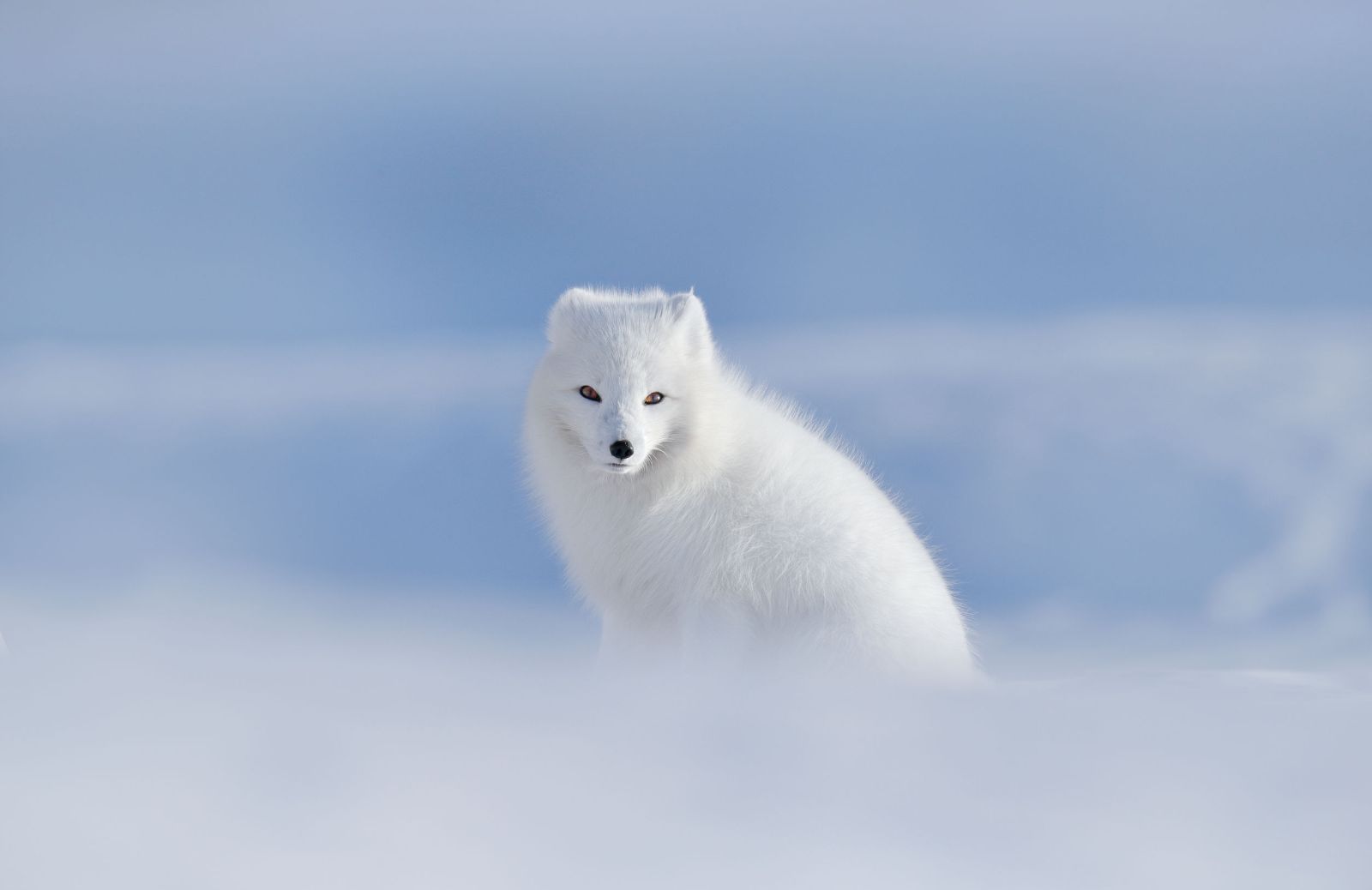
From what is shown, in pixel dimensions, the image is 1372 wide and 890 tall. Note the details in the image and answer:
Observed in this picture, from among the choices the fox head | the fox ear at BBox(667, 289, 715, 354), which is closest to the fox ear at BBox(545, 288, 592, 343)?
the fox head

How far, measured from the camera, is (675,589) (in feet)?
11.7

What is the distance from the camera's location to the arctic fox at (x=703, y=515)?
3.45 metres

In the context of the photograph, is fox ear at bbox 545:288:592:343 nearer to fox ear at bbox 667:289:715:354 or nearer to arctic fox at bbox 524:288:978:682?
arctic fox at bbox 524:288:978:682

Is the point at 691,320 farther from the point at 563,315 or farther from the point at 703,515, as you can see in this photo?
the point at 703,515

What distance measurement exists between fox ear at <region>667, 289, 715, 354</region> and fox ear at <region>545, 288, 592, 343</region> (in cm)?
26

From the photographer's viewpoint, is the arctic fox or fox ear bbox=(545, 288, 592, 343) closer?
the arctic fox

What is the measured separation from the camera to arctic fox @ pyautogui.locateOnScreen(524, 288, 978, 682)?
3.45 metres

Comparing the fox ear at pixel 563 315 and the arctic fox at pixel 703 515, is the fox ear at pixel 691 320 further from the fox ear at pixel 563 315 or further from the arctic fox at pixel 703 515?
the fox ear at pixel 563 315

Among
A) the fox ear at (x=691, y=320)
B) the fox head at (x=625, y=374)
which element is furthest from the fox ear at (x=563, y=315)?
the fox ear at (x=691, y=320)

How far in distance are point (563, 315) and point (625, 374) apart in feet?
1.22

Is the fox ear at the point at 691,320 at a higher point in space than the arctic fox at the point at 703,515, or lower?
higher

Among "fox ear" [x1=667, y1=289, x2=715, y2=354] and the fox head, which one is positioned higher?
"fox ear" [x1=667, y1=289, x2=715, y2=354]

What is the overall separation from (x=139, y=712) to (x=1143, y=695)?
6.24ft

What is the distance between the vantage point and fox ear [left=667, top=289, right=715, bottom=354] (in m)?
3.75
